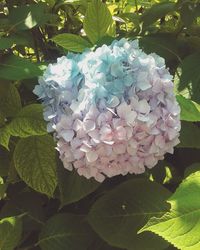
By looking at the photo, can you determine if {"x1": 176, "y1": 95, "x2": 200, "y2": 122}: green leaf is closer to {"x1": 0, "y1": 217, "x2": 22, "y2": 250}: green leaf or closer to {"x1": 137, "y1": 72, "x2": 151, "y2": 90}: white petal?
{"x1": 137, "y1": 72, "x2": 151, "y2": 90}: white petal

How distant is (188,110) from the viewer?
113cm

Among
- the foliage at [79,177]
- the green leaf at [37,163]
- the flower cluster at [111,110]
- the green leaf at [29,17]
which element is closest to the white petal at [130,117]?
the flower cluster at [111,110]

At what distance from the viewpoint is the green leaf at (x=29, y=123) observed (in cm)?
114

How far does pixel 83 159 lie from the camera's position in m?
1.02

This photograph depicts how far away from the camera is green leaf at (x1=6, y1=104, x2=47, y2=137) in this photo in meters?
1.14

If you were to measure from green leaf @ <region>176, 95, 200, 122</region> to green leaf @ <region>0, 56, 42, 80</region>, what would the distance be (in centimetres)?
28

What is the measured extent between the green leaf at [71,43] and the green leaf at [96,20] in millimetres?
28

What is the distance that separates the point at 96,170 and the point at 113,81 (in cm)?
15

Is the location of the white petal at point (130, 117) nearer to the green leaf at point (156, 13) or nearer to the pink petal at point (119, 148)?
the pink petal at point (119, 148)

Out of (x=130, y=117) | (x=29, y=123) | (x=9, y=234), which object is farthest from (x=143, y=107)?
(x=9, y=234)

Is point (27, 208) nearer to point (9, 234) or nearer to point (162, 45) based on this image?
point (9, 234)

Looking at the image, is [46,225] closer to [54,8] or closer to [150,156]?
[150,156]

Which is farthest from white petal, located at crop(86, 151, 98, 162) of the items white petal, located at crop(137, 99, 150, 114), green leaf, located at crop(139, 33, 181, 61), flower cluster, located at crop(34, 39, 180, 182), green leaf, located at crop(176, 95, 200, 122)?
green leaf, located at crop(139, 33, 181, 61)

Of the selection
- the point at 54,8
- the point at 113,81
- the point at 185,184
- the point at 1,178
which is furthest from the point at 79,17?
the point at 185,184
